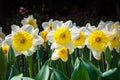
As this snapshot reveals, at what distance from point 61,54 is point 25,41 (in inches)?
9.6

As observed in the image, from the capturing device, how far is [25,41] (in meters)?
3.04

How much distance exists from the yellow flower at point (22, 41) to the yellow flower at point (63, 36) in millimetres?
167

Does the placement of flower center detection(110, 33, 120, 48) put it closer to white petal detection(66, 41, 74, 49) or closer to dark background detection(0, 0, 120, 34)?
white petal detection(66, 41, 74, 49)

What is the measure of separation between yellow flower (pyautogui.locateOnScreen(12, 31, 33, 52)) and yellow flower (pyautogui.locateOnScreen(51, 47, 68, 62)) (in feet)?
0.54

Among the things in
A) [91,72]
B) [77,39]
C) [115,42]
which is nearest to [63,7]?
[115,42]

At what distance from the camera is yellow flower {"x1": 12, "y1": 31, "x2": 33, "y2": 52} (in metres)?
3.04

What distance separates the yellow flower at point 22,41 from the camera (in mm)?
3038

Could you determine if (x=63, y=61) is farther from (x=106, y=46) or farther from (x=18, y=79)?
(x=18, y=79)

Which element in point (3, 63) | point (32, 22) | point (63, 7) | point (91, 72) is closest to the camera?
point (91, 72)

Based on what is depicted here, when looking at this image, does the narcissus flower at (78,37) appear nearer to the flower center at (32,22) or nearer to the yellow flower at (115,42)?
the yellow flower at (115,42)

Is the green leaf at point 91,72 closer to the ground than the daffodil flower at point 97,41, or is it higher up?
closer to the ground

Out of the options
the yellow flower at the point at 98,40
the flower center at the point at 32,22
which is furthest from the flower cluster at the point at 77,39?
the flower center at the point at 32,22

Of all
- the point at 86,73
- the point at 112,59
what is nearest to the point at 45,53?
the point at 112,59

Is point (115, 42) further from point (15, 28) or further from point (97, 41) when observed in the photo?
point (15, 28)
